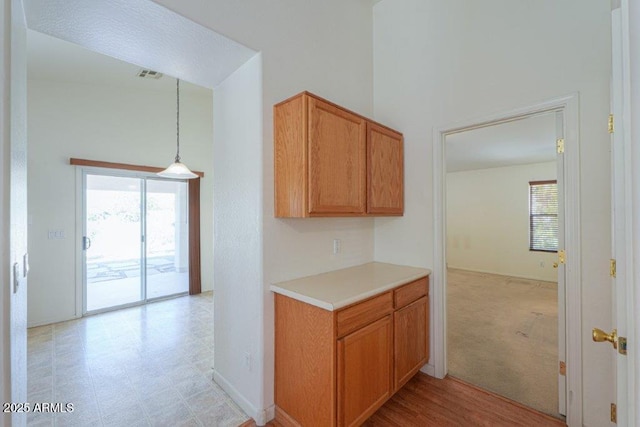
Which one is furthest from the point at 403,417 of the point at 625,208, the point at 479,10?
the point at 479,10

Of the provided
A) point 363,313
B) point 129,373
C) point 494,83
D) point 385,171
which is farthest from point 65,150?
point 494,83

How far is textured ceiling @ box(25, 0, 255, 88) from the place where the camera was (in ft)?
4.79

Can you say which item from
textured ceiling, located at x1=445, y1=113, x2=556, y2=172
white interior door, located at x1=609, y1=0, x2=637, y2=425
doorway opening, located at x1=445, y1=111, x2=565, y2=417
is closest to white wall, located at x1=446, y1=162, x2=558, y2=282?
doorway opening, located at x1=445, y1=111, x2=565, y2=417

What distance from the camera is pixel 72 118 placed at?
12.9ft

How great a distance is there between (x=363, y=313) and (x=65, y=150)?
4709 millimetres

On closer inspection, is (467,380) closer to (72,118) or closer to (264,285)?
(264,285)

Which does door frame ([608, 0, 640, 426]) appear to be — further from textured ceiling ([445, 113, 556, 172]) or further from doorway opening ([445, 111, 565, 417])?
textured ceiling ([445, 113, 556, 172])

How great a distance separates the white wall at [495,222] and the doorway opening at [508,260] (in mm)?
21

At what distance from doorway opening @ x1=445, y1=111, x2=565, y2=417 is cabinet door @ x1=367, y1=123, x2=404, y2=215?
0.81m

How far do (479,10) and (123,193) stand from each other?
5.29 metres

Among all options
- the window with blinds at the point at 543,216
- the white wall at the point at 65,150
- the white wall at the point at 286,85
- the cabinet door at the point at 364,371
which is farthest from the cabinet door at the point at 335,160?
the window with blinds at the point at 543,216

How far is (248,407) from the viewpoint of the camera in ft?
6.51

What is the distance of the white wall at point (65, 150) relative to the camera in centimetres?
365

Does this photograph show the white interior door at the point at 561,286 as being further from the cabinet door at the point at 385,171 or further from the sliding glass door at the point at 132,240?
the sliding glass door at the point at 132,240
